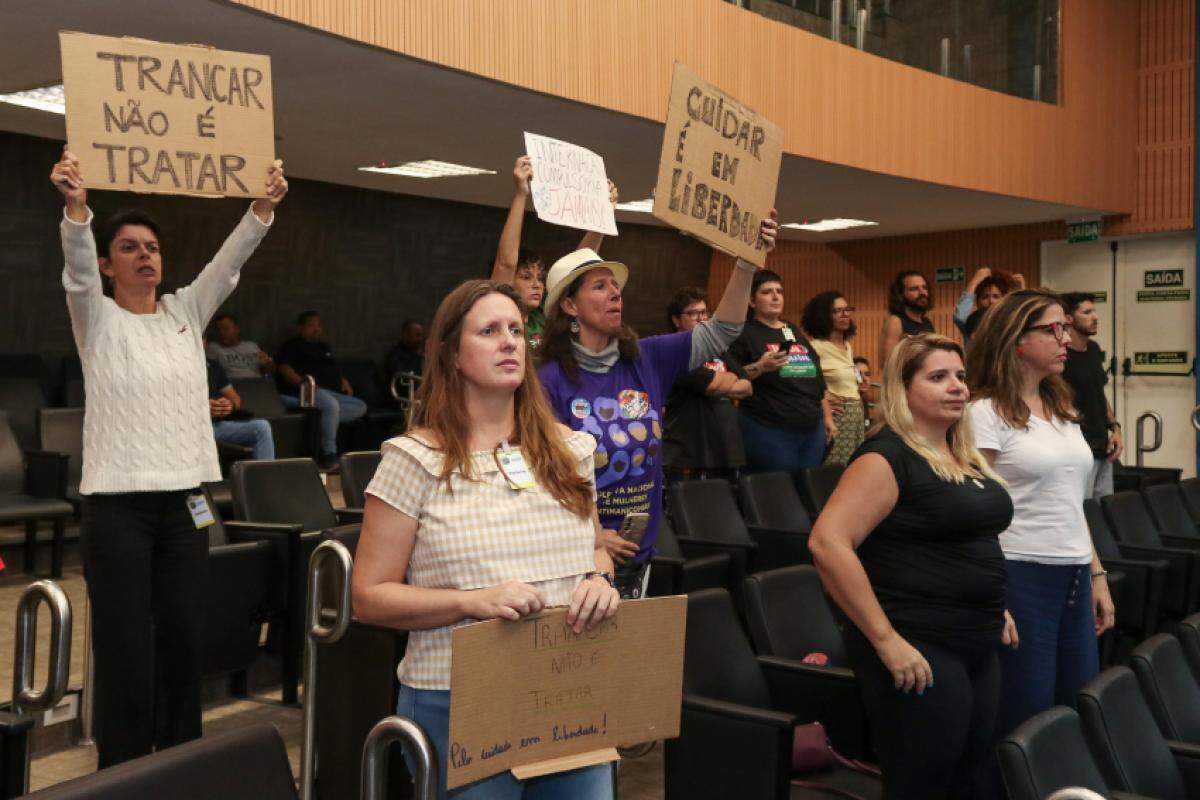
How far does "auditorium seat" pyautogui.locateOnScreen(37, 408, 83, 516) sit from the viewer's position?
221 inches

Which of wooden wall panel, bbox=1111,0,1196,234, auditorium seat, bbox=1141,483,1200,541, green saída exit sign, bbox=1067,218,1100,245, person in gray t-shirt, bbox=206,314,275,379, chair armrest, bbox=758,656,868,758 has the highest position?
wooden wall panel, bbox=1111,0,1196,234

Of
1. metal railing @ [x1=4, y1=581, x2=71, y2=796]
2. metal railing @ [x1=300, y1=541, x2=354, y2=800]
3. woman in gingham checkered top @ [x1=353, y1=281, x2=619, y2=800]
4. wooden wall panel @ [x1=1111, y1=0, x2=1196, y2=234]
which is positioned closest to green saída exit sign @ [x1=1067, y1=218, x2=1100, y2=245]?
wooden wall panel @ [x1=1111, y1=0, x2=1196, y2=234]

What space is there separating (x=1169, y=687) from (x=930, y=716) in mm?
589

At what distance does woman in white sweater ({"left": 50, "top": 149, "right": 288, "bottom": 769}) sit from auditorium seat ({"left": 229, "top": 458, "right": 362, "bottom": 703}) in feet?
3.58

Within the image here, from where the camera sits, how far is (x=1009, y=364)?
2.90 metres

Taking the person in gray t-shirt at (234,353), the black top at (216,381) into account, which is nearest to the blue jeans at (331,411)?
the person in gray t-shirt at (234,353)

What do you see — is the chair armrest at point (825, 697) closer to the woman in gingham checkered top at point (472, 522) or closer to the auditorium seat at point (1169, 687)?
the auditorium seat at point (1169, 687)

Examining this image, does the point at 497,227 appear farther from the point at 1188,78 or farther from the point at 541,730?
the point at 541,730

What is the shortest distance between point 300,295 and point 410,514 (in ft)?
27.1

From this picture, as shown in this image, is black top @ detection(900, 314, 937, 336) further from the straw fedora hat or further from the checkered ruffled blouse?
the checkered ruffled blouse

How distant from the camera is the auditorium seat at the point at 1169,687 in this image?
7.95ft

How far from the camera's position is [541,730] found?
1.67 metres

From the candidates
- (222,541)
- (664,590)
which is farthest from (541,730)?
(222,541)

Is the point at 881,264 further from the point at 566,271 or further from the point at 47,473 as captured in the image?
the point at 566,271
